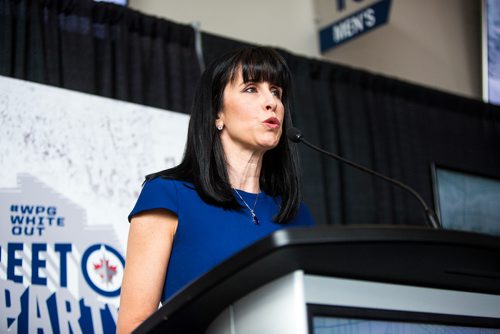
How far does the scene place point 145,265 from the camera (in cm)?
115

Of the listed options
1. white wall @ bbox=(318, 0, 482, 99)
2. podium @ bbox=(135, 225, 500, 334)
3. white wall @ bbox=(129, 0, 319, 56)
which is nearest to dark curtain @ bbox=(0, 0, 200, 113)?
white wall @ bbox=(129, 0, 319, 56)

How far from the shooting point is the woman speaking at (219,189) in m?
1.17

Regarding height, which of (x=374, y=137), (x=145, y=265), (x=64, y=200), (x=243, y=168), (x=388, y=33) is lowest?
(x=145, y=265)

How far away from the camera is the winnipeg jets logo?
240 centimetres

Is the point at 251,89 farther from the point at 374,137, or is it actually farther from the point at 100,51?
the point at 374,137

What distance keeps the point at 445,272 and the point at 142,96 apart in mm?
2208

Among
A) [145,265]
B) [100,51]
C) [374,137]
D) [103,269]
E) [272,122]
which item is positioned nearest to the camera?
[145,265]

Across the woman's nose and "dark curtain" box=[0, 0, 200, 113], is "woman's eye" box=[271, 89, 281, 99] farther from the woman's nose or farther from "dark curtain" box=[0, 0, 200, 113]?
"dark curtain" box=[0, 0, 200, 113]

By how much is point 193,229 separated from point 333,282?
45 cm

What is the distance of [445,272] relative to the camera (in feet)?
2.96

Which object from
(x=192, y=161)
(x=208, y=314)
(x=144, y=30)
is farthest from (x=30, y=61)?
(x=208, y=314)

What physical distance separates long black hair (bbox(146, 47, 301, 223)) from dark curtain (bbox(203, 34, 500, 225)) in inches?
68.3

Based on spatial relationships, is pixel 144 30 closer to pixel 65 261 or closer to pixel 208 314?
pixel 65 261

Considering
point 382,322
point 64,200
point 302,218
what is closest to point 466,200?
point 64,200
